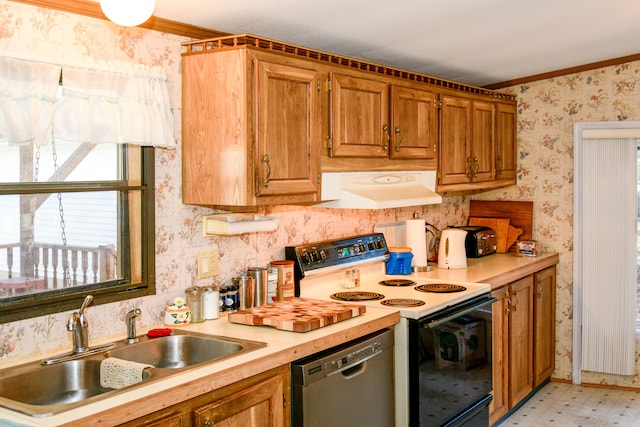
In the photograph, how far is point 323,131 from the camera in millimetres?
3154

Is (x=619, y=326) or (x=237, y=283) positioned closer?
(x=237, y=283)

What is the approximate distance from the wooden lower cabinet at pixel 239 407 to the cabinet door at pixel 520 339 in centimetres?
226

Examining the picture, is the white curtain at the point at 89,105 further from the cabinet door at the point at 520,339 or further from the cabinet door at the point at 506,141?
the cabinet door at the point at 506,141

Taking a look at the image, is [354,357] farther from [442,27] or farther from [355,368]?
[442,27]

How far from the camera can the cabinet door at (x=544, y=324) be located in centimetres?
479

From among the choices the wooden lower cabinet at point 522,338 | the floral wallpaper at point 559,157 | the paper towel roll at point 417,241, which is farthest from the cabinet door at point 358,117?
the floral wallpaper at point 559,157

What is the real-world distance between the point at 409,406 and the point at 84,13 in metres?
2.16

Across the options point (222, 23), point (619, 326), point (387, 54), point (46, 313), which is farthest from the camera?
point (619, 326)

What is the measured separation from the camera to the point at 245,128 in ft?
9.00

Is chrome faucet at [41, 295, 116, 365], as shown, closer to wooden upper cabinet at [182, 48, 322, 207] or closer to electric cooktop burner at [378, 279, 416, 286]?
wooden upper cabinet at [182, 48, 322, 207]

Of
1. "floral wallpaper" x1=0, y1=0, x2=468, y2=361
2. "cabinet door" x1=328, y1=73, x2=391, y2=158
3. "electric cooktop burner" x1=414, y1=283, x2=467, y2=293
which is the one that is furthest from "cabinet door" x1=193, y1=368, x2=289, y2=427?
"electric cooktop burner" x1=414, y1=283, x2=467, y2=293

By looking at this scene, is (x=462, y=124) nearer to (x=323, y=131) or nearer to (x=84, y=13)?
(x=323, y=131)

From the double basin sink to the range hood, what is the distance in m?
0.93

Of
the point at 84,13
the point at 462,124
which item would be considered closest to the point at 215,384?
the point at 84,13
